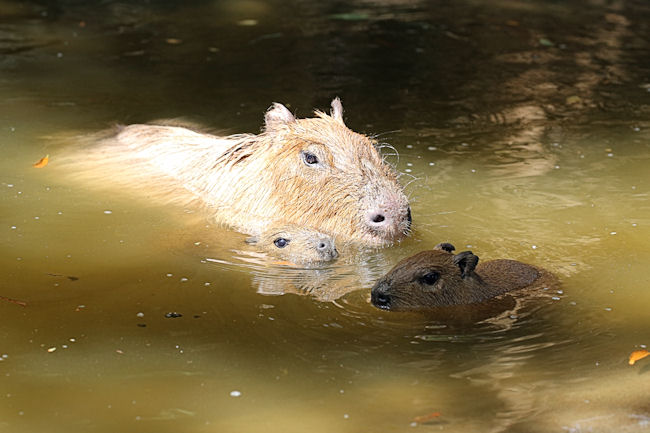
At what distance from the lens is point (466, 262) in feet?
19.7

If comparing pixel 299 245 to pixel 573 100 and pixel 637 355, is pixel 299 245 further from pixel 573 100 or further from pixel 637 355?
pixel 573 100

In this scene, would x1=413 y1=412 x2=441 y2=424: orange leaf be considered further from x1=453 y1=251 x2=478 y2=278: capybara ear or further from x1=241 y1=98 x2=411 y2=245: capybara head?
x1=241 y1=98 x2=411 y2=245: capybara head

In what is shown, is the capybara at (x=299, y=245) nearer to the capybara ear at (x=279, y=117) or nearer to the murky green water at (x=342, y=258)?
the murky green water at (x=342, y=258)

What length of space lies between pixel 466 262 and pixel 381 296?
0.54 m

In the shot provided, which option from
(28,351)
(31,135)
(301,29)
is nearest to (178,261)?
(28,351)

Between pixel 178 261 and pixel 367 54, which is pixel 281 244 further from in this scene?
pixel 367 54

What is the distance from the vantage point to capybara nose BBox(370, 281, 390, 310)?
5.89m

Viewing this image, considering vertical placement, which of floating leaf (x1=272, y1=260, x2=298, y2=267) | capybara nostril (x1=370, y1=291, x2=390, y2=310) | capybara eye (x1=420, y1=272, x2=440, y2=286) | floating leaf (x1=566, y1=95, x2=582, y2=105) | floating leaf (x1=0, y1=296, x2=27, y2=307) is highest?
capybara eye (x1=420, y1=272, x2=440, y2=286)

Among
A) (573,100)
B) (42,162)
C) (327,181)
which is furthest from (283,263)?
(573,100)

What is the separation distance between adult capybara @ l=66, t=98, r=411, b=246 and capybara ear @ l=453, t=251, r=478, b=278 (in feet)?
3.02

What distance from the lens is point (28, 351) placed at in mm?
5336

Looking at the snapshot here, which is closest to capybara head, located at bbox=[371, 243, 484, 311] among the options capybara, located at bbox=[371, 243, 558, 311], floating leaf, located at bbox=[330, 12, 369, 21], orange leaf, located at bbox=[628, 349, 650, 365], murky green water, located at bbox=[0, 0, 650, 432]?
capybara, located at bbox=[371, 243, 558, 311]

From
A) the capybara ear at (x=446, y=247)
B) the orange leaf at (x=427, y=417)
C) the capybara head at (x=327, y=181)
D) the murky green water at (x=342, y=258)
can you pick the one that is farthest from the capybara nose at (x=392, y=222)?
the orange leaf at (x=427, y=417)

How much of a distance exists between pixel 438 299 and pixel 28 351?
7.40ft
